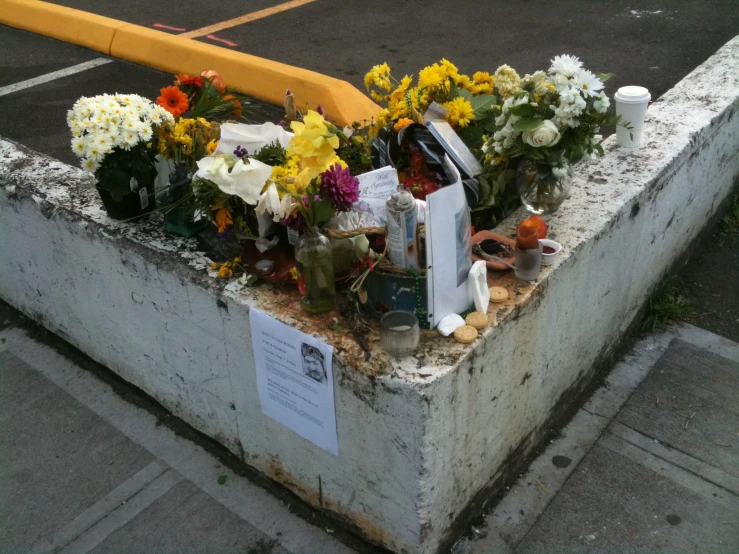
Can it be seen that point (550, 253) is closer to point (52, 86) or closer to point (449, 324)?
point (449, 324)

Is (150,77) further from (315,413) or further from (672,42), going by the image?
(315,413)

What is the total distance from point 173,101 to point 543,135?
4.83 feet

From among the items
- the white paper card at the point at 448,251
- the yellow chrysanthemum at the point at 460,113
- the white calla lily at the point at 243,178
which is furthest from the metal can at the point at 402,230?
the yellow chrysanthemum at the point at 460,113

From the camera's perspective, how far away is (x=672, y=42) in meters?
6.74

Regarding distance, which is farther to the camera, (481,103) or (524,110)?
(481,103)

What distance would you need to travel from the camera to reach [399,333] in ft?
6.92

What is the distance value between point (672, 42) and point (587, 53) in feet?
2.82

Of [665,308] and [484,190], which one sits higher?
[484,190]

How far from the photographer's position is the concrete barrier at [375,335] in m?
2.21

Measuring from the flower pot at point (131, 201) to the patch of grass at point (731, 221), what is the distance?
3187 millimetres

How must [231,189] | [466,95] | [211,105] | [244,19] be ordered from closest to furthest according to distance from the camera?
1. [231,189]
2. [466,95]
3. [211,105]
4. [244,19]

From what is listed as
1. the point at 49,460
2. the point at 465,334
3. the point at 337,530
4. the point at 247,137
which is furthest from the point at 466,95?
the point at 49,460

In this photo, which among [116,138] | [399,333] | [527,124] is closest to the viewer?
[399,333]

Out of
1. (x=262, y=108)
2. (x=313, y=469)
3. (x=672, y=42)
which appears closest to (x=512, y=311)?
(x=313, y=469)
